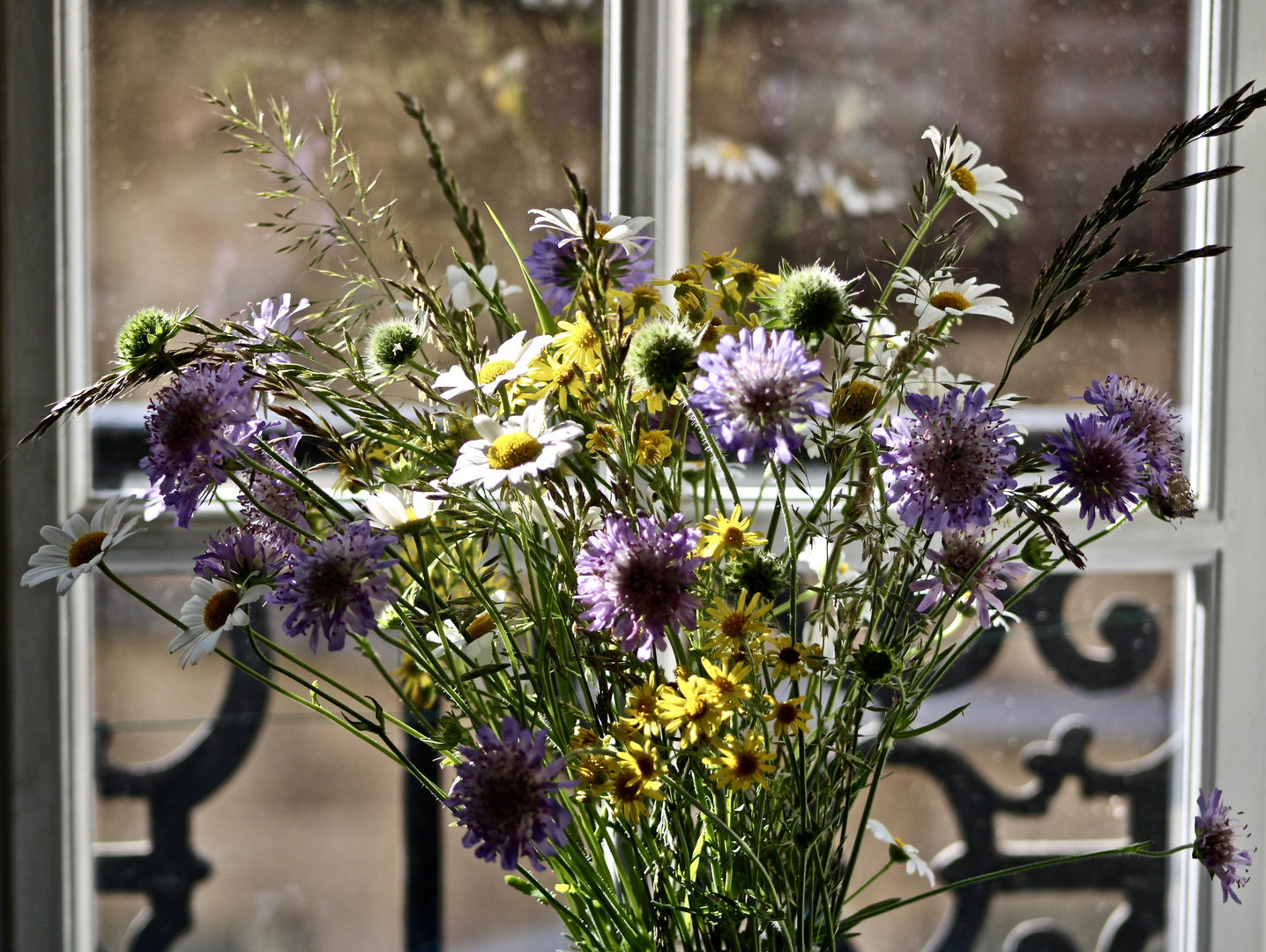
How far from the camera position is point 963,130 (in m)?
1.07

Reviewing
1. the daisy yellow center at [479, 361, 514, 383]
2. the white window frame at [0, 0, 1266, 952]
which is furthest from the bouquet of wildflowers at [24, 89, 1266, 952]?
the white window frame at [0, 0, 1266, 952]

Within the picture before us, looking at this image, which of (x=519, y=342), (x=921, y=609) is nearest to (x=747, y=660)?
(x=921, y=609)

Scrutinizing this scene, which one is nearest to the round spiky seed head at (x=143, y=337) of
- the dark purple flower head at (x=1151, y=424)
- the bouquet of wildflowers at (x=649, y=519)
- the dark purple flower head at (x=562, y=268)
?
the bouquet of wildflowers at (x=649, y=519)

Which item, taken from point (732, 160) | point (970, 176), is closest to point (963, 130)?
point (732, 160)

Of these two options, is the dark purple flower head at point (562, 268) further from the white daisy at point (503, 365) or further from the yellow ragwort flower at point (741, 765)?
the yellow ragwort flower at point (741, 765)

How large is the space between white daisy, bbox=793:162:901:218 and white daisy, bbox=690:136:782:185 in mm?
34

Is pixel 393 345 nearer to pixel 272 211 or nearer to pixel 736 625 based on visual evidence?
pixel 736 625

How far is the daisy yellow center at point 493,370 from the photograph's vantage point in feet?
1.93

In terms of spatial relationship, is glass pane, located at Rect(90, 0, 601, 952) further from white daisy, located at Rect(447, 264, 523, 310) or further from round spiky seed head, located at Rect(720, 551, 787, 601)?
round spiky seed head, located at Rect(720, 551, 787, 601)

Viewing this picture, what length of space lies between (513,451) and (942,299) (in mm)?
299

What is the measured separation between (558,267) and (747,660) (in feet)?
0.90

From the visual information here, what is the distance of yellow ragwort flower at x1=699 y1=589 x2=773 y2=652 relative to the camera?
0.54 meters

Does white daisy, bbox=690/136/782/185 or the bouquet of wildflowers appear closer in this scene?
the bouquet of wildflowers

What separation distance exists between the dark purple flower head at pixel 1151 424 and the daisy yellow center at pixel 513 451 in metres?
0.33
